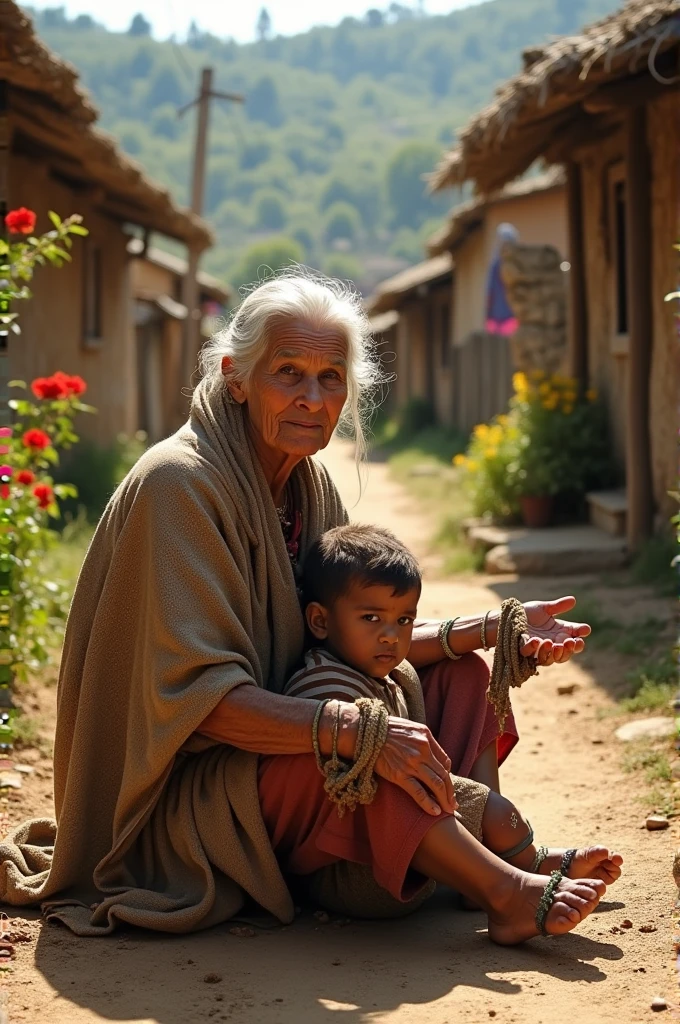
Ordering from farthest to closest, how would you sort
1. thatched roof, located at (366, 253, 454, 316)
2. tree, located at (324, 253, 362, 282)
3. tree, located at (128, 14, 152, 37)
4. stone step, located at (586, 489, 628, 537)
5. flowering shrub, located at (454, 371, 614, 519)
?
tree, located at (128, 14, 152, 37) < tree, located at (324, 253, 362, 282) < thatched roof, located at (366, 253, 454, 316) < flowering shrub, located at (454, 371, 614, 519) < stone step, located at (586, 489, 628, 537)

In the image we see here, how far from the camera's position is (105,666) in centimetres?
313

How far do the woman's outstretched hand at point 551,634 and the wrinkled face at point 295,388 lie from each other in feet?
2.42

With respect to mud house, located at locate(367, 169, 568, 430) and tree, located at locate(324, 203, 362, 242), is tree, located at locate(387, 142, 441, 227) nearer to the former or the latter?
tree, located at locate(324, 203, 362, 242)

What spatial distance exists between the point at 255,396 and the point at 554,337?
8973mm

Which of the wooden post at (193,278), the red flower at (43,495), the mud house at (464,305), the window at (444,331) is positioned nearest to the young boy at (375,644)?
the red flower at (43,495)

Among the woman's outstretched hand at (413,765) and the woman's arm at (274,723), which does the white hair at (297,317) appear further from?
the woman's outstretched hand at (413,765)

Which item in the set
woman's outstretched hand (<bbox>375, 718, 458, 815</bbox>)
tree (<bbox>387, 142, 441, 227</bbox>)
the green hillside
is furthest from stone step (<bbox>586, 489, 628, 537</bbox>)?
tree (<bbox>387, 142, 441, 227</bbox>)

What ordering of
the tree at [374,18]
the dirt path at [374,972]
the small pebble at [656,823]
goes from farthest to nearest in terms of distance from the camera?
the tree at [374,18] → the small pebble at [656,823] → the dirt path at [374,972]

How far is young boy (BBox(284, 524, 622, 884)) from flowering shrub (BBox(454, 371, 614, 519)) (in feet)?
21.2

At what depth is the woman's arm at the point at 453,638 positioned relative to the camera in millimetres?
3307

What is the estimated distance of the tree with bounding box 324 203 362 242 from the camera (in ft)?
364

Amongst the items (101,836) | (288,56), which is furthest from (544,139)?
(288,56)

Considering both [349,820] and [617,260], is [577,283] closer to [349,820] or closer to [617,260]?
[617,260]

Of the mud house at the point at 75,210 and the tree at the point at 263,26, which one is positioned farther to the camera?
the tree at the point at 263,26
